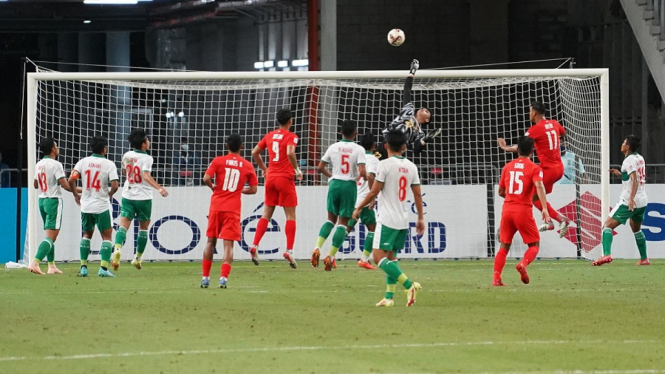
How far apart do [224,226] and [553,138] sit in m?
5.73

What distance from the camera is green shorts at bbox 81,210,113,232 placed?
16.5 meters

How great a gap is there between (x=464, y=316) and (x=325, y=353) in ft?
8.87

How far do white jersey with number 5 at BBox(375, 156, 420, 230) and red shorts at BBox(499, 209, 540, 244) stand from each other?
2.55 meters

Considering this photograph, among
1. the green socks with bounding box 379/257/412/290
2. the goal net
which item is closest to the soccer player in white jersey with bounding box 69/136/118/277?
the goal net

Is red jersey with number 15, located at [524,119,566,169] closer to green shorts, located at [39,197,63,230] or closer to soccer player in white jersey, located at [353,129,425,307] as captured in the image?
soccer player in white jersey, located at [353,129,425,307]

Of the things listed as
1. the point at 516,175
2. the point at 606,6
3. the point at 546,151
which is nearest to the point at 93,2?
the point at 606,6

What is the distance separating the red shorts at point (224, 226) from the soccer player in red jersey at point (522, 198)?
3.19m

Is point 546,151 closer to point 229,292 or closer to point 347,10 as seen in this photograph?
point 229,292

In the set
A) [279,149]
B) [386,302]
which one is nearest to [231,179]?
[386,302]

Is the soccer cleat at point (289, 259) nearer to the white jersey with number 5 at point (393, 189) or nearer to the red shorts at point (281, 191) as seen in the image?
the red shorts at point (281, 191)

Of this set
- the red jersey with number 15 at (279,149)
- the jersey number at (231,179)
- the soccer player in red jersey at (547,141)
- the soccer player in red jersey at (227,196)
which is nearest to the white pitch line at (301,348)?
the soccer player in red jersey at (227,196)

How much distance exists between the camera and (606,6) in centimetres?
3406

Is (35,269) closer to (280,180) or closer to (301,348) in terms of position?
(280,180)

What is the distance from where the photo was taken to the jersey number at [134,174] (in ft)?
55.8
